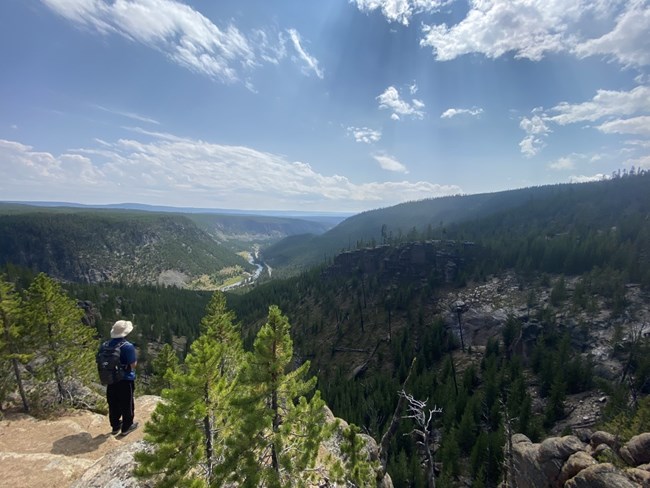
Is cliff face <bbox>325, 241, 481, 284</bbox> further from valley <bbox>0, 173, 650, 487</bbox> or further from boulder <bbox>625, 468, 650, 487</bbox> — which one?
boulder <bbox>625, 468, 650, 487</bbox>

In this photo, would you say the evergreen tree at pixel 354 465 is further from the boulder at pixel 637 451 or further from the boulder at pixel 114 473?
the boulder at pixel 637 451

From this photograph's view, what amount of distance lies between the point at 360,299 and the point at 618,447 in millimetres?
113273

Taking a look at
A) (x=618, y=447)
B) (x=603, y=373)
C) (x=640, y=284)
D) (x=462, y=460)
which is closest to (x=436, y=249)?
(x=640, y=284)

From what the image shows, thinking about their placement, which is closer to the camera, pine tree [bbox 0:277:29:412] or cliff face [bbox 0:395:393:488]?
cliff face [bbox 0:395:393:488]

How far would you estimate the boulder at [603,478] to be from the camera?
69.2 feet

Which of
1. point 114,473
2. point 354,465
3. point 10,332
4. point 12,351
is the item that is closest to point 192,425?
point 114,473

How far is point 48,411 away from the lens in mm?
21594

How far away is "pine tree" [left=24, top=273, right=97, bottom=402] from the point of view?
24.0 m

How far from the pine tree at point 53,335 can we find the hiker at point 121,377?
43.6 feet

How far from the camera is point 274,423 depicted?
43.1 feet

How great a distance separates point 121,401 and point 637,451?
115 ft

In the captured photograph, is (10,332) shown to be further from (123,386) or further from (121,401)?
(123,386)

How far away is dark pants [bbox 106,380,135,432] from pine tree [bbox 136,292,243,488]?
128 inches

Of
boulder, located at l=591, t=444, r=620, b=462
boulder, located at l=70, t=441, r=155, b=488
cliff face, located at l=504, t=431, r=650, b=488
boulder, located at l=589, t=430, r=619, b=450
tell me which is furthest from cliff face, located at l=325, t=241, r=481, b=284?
boulder, located at l=70, t=441, r=155, b=488
